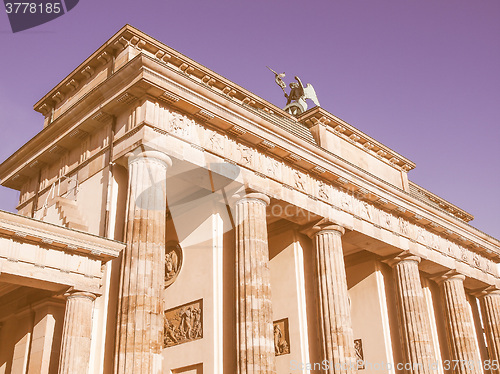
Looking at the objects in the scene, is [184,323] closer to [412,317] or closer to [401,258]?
[412,317]

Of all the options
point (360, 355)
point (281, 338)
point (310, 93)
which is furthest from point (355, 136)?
point (281, 338)

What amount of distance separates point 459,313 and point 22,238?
20.7m

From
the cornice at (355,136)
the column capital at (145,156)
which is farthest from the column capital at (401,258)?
the column capital at (145,156)

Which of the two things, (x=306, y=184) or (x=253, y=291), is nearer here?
(x=253, y=291)

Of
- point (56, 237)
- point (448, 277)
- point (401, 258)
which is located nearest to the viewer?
point (56, 237)

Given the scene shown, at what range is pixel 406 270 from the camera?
936 inches

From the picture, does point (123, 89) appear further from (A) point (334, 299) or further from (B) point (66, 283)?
(A) point (334, 299)

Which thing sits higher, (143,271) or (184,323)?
(143,271)

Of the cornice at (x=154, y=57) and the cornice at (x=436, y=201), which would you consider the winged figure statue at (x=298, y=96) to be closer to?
the cornice at (x=154, y=57)

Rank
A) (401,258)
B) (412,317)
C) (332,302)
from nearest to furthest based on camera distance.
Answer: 1. (332,302)
2. (412,317)
3. (401,258)

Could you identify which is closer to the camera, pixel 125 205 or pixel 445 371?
pixel 125 205

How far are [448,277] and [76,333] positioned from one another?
763 inches

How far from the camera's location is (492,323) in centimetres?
2853

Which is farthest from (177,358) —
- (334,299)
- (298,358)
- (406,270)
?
(406,270)
